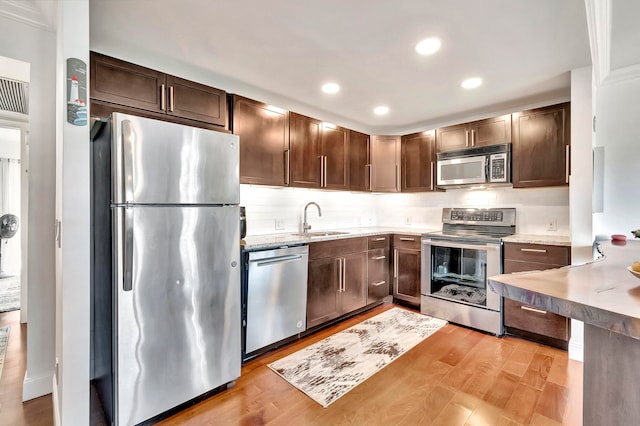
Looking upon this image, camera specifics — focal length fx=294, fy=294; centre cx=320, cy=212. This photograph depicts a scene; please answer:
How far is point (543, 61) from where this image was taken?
2283 millimetres

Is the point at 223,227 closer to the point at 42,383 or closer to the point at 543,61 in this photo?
the point at 42,383

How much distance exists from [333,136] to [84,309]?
110 inches

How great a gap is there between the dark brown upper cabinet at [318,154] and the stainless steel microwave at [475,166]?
3.84ft

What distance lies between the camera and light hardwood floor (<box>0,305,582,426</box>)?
68.2 inches

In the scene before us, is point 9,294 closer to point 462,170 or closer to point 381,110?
point 381,110

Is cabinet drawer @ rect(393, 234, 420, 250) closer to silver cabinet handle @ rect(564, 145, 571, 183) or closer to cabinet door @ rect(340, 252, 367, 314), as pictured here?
cabinet door @ rect(340, 252, 367, 314)

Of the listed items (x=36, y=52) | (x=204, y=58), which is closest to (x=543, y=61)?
(x=204, y=58)

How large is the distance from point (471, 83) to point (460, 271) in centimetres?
190

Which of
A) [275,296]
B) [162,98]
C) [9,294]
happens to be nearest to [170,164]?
[162,98]

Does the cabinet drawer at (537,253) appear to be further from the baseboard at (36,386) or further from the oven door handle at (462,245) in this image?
the baseboard at (36,386)

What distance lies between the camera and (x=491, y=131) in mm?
3207

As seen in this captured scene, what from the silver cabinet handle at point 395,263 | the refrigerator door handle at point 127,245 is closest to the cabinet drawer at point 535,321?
the silver cabinet handle at point 395,263

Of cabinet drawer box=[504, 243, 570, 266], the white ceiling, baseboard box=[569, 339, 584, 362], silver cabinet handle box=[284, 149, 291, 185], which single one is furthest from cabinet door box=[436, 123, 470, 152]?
baseboard box=[569, 339, 584, 362]

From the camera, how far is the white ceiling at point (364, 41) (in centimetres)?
170
